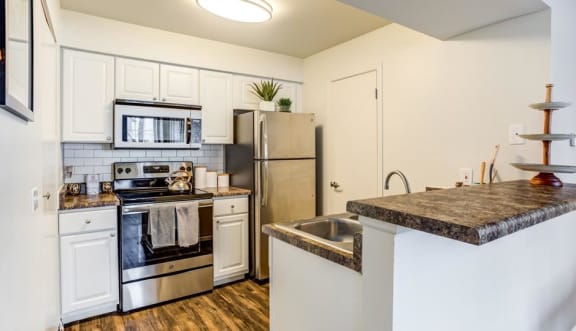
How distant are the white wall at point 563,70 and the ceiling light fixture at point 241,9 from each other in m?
1.72

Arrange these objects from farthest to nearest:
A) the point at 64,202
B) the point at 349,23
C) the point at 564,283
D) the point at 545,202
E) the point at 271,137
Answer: the point at 271,137, the point at 349,23, the point at 64,202, the point at 564,283, the point at 545,202

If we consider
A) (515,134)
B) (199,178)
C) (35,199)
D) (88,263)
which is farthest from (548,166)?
(88,263)

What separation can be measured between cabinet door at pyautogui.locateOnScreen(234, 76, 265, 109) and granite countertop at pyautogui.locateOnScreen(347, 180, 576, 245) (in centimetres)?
263

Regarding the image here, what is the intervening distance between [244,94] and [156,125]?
1.00m

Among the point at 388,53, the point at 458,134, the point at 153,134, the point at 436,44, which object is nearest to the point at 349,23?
the point at 388,53

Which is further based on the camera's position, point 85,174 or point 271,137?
point 271,137

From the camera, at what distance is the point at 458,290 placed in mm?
1053

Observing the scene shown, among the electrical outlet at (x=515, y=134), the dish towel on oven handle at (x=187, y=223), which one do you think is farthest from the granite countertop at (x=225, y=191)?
the electrical outlet at (x=515, y=134)

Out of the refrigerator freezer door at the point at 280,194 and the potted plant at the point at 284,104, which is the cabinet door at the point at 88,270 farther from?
the potted plant at the point at 284,104

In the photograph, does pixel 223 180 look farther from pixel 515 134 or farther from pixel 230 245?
pixel 515 134

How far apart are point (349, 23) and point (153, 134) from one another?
6.60ft

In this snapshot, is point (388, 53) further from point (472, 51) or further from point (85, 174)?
point (85, 174)

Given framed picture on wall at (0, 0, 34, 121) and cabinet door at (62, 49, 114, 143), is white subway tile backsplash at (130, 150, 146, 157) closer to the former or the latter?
cabinet door at (62, 49, 114, 143)

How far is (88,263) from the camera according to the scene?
2.39 metres
